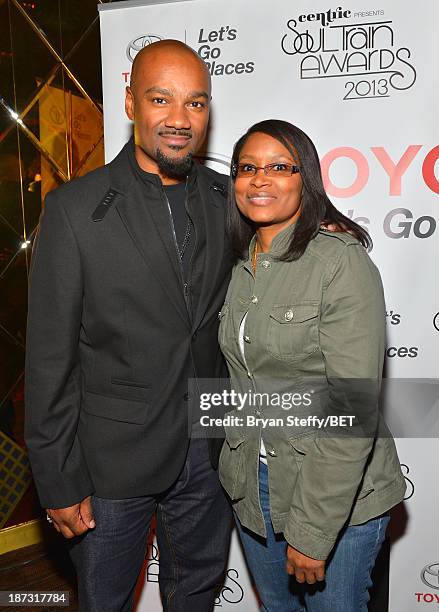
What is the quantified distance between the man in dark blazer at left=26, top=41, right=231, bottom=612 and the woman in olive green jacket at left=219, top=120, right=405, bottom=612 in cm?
15

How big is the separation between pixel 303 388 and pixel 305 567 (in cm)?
42

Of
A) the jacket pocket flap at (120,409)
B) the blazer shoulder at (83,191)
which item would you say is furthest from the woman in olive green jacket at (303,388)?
the blazer shoulder at (83,191)

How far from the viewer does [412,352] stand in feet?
7.16

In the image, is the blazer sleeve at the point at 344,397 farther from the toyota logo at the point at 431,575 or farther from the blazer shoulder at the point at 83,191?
the toyota logo at the point at 431,575

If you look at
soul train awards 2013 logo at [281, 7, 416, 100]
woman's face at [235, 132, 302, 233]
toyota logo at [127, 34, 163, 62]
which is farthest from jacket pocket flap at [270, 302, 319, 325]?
toyota logo at [127, 34, 163, 62]

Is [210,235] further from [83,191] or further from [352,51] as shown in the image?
[352,51]

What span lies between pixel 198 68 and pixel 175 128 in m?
0.20

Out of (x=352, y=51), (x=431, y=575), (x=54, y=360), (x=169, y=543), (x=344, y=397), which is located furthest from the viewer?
(x=431, y=575)

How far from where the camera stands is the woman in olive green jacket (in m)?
1.35

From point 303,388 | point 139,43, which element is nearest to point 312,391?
point 303,388

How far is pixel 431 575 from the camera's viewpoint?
2.28 meters

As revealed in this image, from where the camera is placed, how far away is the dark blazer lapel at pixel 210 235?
1.67m

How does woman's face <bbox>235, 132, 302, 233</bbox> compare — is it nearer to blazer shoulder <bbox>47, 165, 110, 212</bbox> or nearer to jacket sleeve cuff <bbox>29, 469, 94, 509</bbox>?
blazer shoulder <bbox>47, 165, 110, 212</bbox>

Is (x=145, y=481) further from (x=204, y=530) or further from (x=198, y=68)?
(x=198, y=68)
